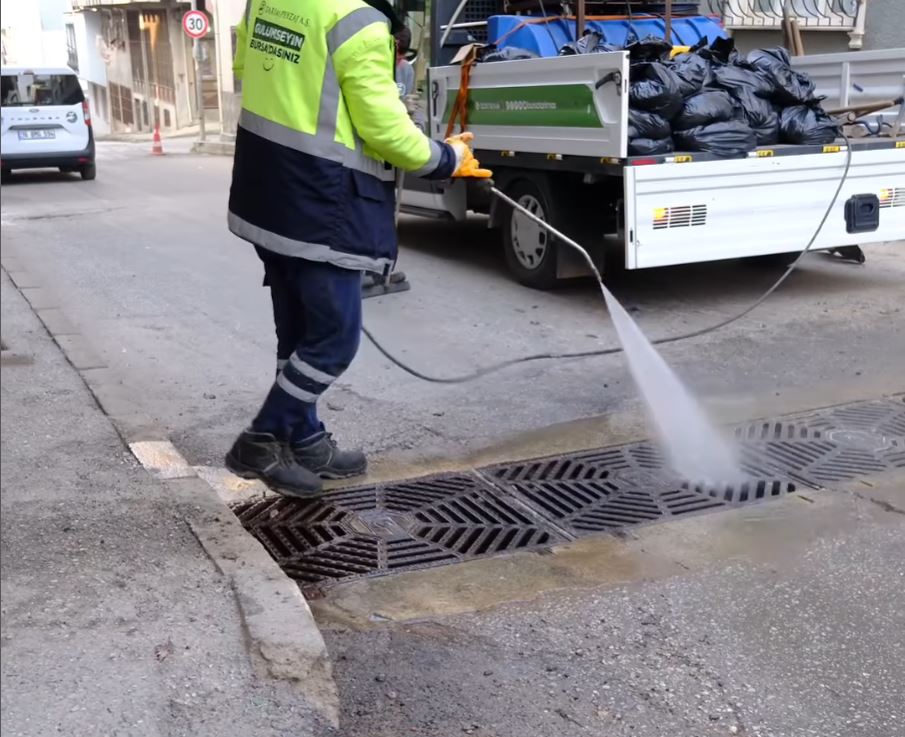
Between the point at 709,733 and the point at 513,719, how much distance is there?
19.8 inches

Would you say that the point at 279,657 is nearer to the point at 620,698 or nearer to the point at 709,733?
the point at 620,698

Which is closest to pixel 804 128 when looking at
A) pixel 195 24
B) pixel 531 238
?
pixel 531 238

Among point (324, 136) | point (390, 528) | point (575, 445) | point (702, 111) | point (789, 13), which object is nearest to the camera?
point (324, 136)

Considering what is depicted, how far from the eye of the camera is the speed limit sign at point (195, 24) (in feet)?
76.2

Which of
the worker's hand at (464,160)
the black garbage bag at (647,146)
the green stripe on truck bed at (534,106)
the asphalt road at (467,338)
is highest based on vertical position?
the green stripe on truck bed at (534,106)

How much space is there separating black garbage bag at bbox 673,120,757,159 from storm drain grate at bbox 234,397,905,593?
95.5 inches

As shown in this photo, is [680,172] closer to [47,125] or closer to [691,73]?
A: [691,73]

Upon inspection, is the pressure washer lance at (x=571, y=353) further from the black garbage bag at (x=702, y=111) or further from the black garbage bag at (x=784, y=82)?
the black garbage bag at (x=702, y=111)

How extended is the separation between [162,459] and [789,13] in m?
9.41

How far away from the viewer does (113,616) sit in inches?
124

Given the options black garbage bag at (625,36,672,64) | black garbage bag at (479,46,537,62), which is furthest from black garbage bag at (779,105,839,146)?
black garbage bag at (479,46,537,62)

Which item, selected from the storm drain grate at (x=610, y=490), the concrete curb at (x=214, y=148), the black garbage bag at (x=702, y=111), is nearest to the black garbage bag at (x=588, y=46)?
the black garbage bag at (x=702, y=111)

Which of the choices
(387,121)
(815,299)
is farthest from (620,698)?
(815,299)

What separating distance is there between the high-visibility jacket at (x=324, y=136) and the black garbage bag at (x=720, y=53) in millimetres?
4160
